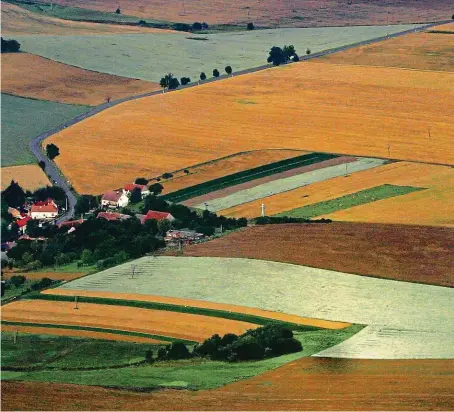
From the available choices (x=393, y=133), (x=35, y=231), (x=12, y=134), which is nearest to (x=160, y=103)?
(x=12, y=134)

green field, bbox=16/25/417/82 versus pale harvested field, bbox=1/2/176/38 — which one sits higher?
pale harvested field, bbox=1/2/176/38

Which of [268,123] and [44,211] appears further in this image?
[268,123]

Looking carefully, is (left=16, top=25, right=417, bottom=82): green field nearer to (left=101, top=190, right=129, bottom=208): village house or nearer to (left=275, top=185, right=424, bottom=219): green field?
(left=101, top=190, right=129, bottom=208): village house

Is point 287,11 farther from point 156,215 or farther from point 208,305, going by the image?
point 208,305

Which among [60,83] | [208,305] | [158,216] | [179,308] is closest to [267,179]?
[158,216]

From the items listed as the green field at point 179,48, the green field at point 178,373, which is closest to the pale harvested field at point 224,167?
the green field at point 179,48

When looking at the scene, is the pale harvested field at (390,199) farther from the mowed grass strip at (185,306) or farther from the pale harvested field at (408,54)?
the pale harvested field at (408,54)

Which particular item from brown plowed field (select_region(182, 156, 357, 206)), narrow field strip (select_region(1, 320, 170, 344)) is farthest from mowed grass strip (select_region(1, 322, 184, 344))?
brown plowed field (select_region(182, 156, 357, 206))
